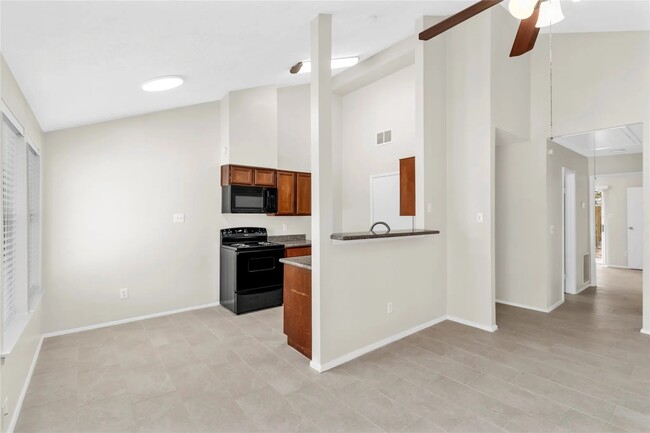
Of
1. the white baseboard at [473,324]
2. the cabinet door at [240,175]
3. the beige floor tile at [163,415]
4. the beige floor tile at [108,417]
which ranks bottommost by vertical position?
the beige floor tile at [108,417]

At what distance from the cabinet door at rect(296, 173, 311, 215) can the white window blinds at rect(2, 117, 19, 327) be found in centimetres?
354

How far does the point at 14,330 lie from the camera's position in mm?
2221

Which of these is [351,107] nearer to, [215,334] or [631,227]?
[215,334]

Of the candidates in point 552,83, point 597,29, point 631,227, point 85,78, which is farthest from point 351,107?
point 631,227

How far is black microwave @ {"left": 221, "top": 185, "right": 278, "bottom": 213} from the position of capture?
184 inches

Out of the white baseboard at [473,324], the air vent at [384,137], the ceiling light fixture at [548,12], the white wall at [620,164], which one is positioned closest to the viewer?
the ceiling light fixture at [548,12]

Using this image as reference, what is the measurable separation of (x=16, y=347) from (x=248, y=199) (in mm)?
3045

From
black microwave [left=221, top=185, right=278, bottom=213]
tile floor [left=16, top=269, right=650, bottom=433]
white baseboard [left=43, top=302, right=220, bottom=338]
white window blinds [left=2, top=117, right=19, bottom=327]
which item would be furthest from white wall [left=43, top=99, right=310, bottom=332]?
white window blinds [left=2, top=117, right=19, bottom=327]

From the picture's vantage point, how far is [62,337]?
11.6ft

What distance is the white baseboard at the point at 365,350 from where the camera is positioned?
279 centimetres

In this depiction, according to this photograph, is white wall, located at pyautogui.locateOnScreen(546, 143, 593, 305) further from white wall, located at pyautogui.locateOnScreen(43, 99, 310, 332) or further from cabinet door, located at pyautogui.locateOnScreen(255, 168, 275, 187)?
white wall, located at pyautogui.locateOnScreen(43, 99, 310, 332)

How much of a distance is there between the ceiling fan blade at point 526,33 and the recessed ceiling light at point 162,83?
2.74m

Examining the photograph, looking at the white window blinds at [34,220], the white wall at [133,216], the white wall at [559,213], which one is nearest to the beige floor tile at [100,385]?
the white window blinds at [34,220]

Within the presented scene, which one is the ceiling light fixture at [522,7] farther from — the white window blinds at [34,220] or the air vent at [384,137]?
the white window blinds at [34,220]
